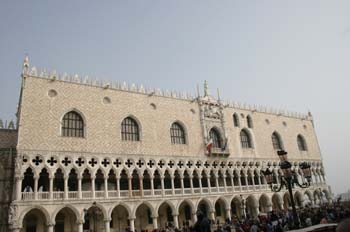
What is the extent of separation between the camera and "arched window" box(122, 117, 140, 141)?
25.1 m

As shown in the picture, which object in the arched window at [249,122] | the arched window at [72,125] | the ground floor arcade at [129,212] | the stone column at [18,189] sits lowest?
the ground floor arcade at [129,212]

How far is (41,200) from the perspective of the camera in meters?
19.0

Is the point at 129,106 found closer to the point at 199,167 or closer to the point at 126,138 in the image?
the point at 126,138

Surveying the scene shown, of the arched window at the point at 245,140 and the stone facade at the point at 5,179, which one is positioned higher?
the arched window at the point at 245,140

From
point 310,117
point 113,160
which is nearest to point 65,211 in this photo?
point 113,160

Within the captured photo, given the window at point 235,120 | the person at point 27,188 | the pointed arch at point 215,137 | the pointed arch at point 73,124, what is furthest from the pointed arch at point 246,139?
the person at point 27,188

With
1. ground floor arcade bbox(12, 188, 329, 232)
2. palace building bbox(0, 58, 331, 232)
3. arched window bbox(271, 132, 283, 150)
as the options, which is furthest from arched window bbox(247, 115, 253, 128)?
ground floor arcade bbox(12, 188, 329, 232)

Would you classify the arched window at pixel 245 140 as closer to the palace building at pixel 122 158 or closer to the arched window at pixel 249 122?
the palace building at pixel 122 158

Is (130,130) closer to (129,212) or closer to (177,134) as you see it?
(177,134)

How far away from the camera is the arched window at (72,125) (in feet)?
72.9

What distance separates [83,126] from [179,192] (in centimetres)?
1003

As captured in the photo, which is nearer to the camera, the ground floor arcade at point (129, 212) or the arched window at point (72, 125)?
the ground floor arcade at point (129, 212)

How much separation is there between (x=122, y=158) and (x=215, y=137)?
11.7 metres

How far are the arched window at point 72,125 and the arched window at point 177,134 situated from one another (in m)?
8.66
